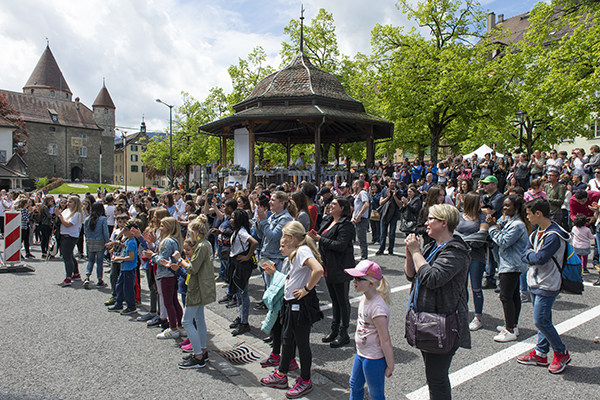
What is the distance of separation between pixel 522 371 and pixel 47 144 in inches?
3242

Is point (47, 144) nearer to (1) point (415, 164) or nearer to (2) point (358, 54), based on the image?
(2) point (358, 54)

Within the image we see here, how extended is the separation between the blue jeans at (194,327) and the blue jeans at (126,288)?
2410 mm

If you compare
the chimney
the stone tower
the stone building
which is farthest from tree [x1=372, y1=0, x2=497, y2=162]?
the stone tower

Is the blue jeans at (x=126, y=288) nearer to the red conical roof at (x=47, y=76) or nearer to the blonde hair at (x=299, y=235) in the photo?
the blonde hair at (x=299, y=235)

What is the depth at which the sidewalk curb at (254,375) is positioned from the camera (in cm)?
390

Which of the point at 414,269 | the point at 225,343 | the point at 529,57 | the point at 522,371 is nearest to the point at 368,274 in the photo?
the point at 414,269

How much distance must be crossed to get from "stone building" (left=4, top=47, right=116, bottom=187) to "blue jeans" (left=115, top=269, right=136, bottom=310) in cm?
7214

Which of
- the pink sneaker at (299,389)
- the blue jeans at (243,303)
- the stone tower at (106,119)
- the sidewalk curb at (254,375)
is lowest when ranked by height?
the sidewalk curb at (254,375)

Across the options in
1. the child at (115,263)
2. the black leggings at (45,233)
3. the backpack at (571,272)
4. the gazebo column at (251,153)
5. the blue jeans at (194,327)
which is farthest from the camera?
the gazebo column at (251,153)

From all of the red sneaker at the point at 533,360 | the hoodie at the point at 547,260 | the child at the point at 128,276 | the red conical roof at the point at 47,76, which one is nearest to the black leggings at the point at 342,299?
the red sneaker at the point at 533,360

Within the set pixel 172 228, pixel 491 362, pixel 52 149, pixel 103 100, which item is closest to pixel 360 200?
pixel 172 228

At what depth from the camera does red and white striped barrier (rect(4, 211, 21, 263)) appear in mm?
9492

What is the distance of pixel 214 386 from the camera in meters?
4.08

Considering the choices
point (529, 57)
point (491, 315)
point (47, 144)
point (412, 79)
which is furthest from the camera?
point (47, 144)
